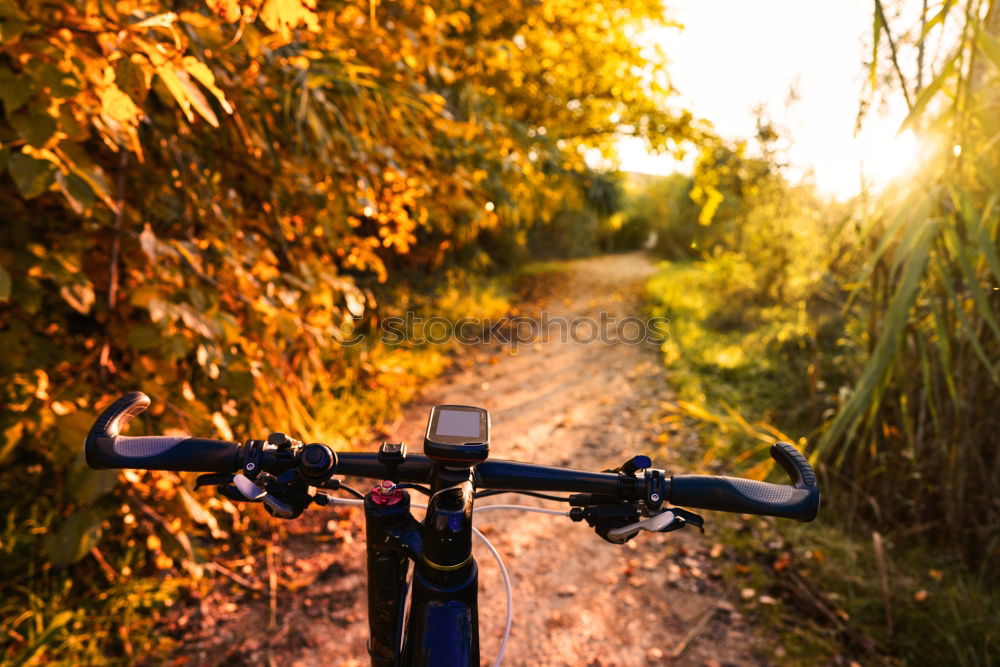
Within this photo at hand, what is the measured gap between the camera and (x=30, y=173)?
1.50 m

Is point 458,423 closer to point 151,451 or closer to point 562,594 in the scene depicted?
point 151,451

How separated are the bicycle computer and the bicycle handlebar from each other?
0.40 ft

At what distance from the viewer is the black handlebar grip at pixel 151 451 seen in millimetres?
1024

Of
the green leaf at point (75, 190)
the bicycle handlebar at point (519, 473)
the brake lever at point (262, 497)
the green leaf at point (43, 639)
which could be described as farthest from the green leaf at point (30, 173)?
the green leaf at point (43, 639)

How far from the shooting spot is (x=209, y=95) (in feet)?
8.05

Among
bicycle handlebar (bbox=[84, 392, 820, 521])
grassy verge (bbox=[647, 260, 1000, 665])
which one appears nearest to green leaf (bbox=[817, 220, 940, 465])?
grassy verge (bbox=[647, 260, 1000, 665])

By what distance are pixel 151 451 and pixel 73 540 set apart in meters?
1.35

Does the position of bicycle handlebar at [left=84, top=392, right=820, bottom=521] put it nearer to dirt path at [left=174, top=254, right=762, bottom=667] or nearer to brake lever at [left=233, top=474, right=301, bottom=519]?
brake lever at [left=233, top=474, right=301, bottom=519]

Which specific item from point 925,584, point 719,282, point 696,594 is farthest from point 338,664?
point 719,282

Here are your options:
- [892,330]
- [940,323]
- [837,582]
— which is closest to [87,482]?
[892,330]

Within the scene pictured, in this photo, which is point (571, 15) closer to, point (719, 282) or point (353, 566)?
point (719, 282)

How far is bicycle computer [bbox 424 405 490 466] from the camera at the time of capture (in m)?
0.94

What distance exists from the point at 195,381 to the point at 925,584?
4350 mm

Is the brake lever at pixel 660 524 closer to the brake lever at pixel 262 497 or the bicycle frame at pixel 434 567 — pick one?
the bicycle frame at pixel 434 567
